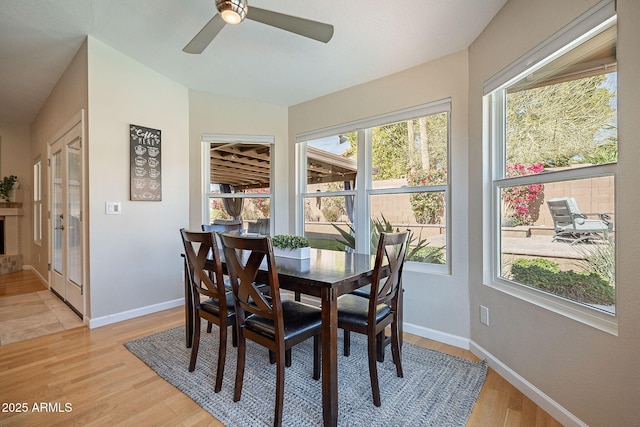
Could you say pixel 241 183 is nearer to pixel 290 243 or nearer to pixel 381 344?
pixel 290 243

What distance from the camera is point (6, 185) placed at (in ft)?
17.0

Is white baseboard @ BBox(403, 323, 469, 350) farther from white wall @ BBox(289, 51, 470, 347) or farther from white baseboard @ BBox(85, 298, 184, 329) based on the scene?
white baseboard @ BBox(85, 298, 184, 329)

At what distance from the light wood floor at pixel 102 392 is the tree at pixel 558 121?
1.41 metres

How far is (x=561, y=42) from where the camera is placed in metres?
1.60

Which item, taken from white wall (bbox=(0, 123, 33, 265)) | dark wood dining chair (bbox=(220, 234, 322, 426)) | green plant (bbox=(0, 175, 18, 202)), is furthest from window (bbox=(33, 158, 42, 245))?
dark wood dining chair (bbox=(220, 234, 322, 426))

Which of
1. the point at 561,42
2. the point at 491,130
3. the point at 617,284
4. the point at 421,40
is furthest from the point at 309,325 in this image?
the point at 421,40

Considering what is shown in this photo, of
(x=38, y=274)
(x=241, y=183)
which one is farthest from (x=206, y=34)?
(x=38, y=274)

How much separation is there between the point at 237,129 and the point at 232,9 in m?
2.26

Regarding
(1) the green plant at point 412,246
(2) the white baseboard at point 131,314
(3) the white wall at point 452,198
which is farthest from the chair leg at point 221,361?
(2) the white baseboard at point 131,314

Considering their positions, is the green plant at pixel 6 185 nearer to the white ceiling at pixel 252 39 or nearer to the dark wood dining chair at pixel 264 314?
the white ceiling at pixel 252 39

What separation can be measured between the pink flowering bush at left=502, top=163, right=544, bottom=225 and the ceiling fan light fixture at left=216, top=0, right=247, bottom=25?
1927 millimetres

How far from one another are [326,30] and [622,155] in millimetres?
1577

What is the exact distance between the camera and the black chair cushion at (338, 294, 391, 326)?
1.76m

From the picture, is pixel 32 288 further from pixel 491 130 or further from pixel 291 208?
pixel 491 130
